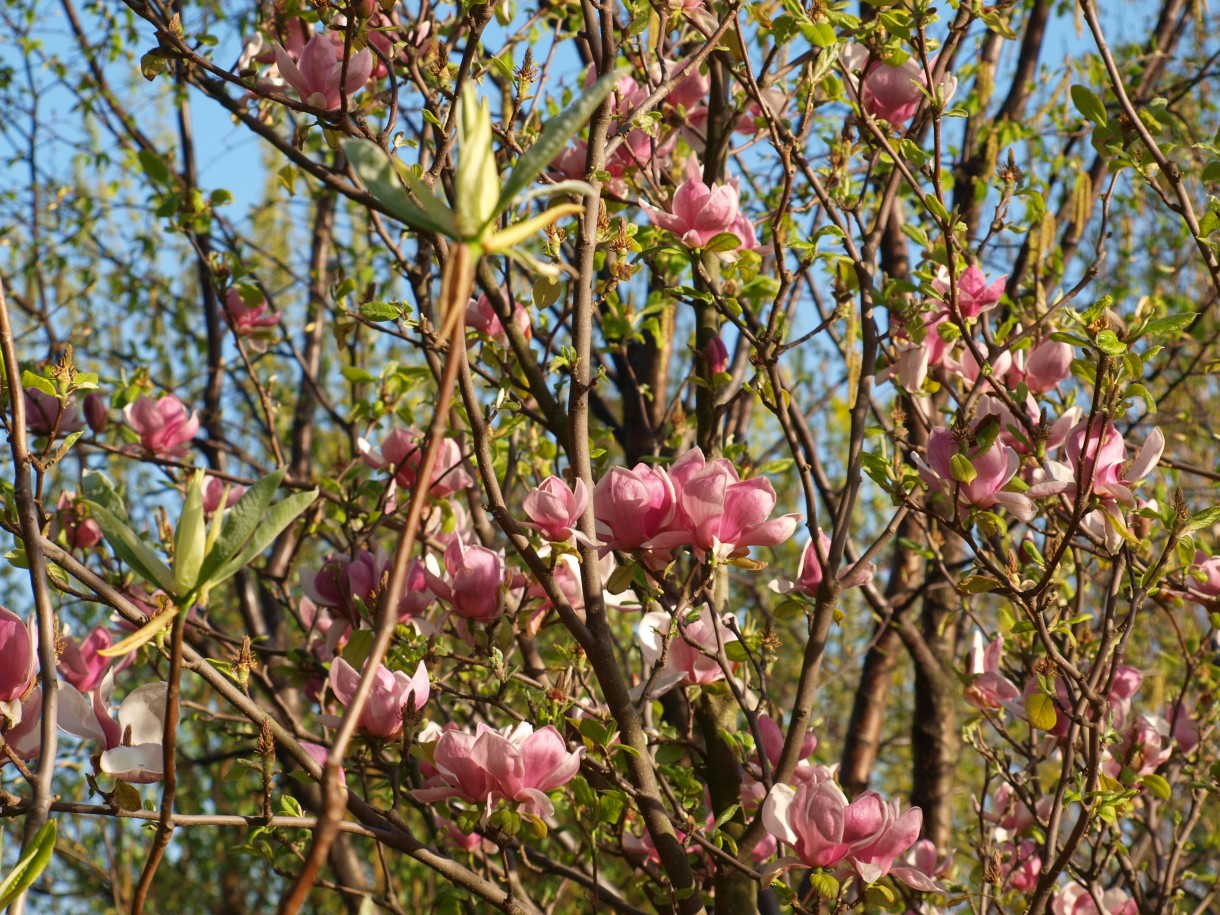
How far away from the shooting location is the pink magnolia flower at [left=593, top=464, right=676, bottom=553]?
1351mm

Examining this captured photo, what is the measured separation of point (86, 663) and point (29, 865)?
1079mm

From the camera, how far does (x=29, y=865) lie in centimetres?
79

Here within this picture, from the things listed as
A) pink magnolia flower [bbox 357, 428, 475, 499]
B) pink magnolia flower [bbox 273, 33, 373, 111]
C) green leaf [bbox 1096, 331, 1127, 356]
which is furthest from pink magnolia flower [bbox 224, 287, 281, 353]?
green leaf [bbox 1096, 331, 1127, 356]

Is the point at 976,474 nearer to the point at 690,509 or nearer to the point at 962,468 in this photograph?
the point at 962,468

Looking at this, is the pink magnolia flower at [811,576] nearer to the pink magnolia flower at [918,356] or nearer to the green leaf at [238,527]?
the pink magnolia flower at [918,356]

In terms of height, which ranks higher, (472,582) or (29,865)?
(472,582)

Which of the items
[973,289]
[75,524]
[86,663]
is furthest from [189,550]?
[75,524]

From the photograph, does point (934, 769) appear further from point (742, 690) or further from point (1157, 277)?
point (1157, 277)

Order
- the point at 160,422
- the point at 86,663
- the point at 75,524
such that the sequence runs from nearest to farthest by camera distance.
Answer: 1. the point at 86,663
2. the point at 75,524
3. the point at 160,422

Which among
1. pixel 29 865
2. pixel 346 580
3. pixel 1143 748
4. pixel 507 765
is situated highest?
pixel 1143 748

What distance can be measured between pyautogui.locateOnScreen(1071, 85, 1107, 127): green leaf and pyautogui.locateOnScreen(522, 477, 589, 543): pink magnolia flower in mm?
791

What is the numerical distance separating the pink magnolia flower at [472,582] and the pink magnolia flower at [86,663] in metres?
0.49

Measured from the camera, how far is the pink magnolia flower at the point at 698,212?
63.1 inches

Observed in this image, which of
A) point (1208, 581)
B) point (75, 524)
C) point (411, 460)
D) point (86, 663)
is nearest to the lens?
Result: point (1208, 581)
